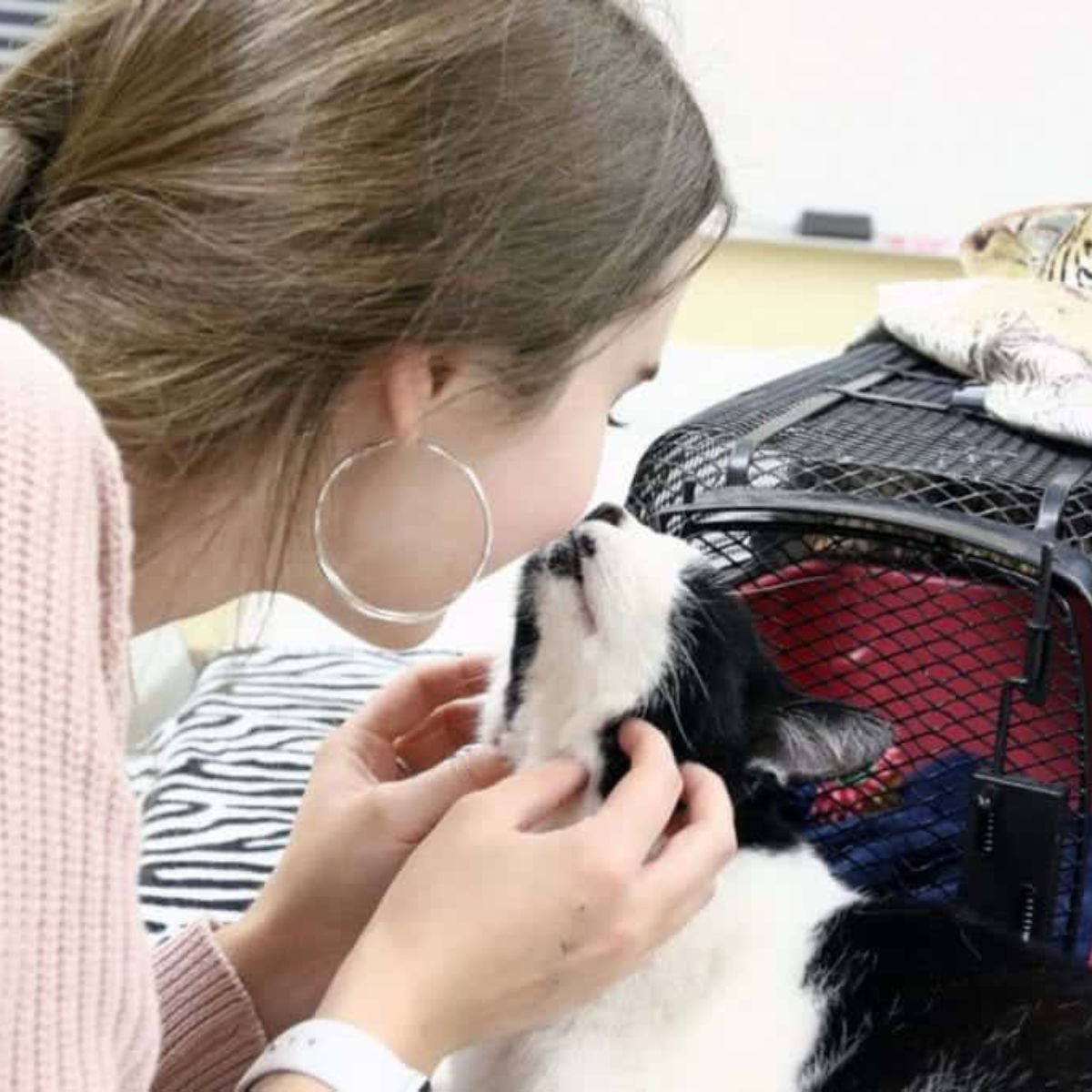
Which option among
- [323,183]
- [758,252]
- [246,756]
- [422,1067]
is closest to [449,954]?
[422,1067]

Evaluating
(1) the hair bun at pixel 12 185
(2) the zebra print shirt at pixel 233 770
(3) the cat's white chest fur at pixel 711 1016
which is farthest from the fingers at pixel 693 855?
(2) the zebra print shirt at pixel 233 770

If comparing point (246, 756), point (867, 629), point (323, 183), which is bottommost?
point (246, 756)

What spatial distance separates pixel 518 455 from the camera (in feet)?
2.43

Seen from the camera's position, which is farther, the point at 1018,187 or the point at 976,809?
the point at 1018,187

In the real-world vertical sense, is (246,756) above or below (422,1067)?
below

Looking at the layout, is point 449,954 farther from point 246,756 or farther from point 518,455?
point 246,756

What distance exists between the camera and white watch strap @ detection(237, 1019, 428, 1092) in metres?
0.66

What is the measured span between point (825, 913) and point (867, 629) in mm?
197

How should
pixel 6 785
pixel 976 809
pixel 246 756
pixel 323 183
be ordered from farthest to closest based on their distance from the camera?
pixel 246 756
pixel 976 809
pixel 323 183
pixel 6 785

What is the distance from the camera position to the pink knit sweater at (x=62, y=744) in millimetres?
519

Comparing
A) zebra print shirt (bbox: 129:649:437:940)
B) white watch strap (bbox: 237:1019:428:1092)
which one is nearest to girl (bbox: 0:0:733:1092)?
white watch strap (bbox: 237:1019:428:1092)

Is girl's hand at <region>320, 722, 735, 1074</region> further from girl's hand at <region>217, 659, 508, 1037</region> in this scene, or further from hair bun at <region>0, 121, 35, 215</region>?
hair bun at <region>0, 121, 35, 215</region>

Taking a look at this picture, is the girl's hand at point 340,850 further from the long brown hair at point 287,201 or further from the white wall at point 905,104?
the white wall at point 905,104

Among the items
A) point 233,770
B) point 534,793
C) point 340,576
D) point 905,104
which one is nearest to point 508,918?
point 534,793
